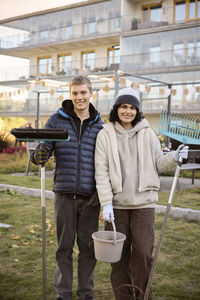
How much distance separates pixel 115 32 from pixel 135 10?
2.48 meters

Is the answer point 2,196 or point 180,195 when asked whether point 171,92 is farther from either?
point 2,196

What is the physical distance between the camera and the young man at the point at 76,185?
2.93 m

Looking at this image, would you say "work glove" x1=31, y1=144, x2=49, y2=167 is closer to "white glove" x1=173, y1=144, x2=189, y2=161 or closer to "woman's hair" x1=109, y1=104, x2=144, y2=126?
"woman's hair" x1=109, y1=104, x2=144, y2=126

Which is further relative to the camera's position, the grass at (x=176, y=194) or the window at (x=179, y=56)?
the window at (x=179, y=56)

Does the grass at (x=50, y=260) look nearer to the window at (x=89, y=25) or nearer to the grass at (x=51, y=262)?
the grass at (x=51, y=262)

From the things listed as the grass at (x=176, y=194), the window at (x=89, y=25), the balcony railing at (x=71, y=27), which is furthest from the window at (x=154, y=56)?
the grass at (x=176, y=194)

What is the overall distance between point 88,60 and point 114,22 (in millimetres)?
3607

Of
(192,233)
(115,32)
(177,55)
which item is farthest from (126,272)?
(115,32)

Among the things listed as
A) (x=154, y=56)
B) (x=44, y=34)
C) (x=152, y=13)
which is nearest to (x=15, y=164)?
(x=154, y=56)

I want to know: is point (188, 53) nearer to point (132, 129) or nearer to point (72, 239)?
point (132, 129)

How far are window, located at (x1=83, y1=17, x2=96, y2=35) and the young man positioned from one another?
1123 inches

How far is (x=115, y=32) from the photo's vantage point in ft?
92.7

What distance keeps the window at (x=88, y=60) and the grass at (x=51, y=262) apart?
991 inches

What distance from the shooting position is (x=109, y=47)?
3039cm
